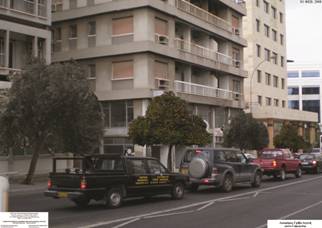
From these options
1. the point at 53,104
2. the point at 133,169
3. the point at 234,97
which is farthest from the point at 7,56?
the point at 234,97

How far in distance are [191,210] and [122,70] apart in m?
23.8

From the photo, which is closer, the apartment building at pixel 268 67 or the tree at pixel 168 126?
the tree at pixel 168 126

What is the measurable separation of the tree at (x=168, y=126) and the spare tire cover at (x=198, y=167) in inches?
296

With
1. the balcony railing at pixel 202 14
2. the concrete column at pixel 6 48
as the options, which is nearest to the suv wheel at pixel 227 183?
the concrete column at pixel 6 48

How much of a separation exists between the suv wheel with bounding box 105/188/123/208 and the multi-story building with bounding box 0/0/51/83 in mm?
15032

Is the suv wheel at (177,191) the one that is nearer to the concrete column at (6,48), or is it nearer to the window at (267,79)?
the concrete column at (6,48)

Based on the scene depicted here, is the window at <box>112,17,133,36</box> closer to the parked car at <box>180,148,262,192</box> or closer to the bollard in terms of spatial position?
the parked car at <box>180,148,262,192</box>

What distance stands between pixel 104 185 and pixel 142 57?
863 inches

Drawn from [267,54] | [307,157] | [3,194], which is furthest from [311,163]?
[3,194]

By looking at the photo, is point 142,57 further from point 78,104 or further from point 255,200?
point 255,200

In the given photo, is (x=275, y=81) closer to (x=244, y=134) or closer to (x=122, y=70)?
(x=244, y=134)

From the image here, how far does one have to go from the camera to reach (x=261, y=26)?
63906 mm

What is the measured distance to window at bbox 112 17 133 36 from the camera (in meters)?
38.0

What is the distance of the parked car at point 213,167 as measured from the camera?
2158 cm
